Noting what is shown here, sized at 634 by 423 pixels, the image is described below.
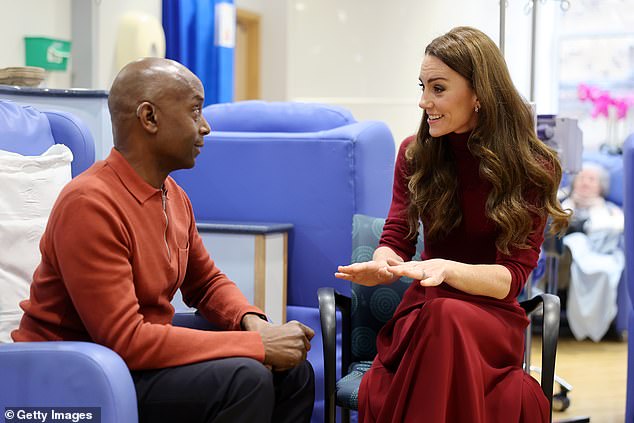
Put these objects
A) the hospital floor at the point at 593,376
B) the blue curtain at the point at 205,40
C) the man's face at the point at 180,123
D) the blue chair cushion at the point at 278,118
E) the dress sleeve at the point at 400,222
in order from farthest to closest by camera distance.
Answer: the blue curtain at the point at 205,40 < the hospital floor at the point at 593,376 < the blue chair cushion at the point at 278,118 < the dress sleeve at the point at 400,222 < the man's face at the point at 180,123

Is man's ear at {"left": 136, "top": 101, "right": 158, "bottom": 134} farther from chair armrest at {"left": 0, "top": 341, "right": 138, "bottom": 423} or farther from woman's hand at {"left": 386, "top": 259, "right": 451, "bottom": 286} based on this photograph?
woman's hand at {"left": 386, "top": 259, "right": 451, "bottom": 286}

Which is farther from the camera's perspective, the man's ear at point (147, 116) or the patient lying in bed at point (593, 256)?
the patient lying in bed at point (593, 256)

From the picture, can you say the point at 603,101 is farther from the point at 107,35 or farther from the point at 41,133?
the point at 41,133

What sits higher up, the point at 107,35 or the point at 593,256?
A: the point at 107,35

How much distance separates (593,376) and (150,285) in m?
3.11

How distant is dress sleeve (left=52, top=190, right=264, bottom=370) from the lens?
1.80 metres

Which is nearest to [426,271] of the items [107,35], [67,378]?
[67,378]

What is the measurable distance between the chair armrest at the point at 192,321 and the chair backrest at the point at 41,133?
558mm

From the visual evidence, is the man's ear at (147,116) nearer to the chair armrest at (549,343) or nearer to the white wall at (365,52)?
the chair armrest at (549,343)

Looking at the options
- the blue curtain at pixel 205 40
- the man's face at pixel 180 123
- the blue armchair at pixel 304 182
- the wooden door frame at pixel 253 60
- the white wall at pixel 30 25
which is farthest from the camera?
the wooden door frame at pixel 253 60

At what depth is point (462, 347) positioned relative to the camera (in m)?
2.10

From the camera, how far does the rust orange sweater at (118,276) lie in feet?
5.92

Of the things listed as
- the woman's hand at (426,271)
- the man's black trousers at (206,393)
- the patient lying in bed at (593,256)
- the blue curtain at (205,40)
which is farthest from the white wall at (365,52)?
the man's black trousers at (206,393)

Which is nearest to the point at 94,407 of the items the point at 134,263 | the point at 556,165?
the point at 134,263
